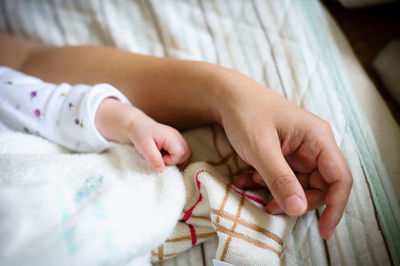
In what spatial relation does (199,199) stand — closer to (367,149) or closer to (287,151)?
(287,151)

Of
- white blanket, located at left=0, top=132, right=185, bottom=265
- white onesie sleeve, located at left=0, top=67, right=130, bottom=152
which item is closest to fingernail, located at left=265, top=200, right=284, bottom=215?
white blanket, located at left=0, top=132, right=185, bottom=265

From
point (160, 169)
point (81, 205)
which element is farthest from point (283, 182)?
point (81, 205)

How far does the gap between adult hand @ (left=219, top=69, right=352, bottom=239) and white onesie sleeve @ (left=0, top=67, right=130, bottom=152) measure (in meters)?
0.29

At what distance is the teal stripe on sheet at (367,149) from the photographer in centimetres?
53

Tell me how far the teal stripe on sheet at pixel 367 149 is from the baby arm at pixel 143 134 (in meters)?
0.39

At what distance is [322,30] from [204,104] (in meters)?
0.43

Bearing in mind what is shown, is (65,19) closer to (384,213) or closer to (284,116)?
(284,116)

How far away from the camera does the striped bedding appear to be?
523 millimetres

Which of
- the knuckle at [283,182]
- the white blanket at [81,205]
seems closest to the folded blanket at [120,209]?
the white blanket at [81,205]

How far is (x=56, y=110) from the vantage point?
0.64 metres

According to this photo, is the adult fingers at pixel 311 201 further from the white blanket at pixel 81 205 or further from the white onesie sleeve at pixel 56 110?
the white onesie sleeve at pixel 56 110

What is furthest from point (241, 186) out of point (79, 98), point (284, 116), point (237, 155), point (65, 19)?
point (65, 19)

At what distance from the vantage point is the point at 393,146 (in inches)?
23.8

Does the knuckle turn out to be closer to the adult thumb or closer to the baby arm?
the adult thumb
